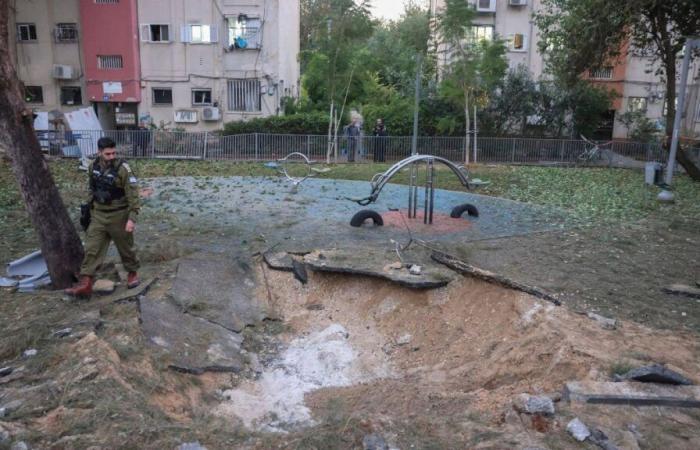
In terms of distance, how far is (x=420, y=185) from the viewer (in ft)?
52.9

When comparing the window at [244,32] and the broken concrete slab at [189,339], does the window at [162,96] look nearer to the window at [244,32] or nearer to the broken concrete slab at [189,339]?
the window at [244,32]

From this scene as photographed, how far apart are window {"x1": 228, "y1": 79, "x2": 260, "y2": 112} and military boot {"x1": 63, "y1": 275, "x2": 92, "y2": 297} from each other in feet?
69.2

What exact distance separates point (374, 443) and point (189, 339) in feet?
9.19

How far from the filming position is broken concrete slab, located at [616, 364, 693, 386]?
4.69 meters

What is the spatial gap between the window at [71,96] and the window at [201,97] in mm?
5351

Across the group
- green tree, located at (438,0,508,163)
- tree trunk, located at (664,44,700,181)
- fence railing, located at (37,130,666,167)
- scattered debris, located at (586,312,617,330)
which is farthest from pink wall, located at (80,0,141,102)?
scattered debris, located at (586,312,617,330)

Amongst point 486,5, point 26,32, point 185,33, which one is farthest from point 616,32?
point 26,32

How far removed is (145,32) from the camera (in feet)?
86.2

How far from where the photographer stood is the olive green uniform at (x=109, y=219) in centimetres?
671

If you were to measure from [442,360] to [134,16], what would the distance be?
81.5ft

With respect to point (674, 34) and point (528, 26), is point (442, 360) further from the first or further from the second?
point (528, 26)

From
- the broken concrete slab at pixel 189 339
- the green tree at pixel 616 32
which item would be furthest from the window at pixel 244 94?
the broken concrete slab at pixel 189 339

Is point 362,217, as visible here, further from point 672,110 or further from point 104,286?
point 672,110

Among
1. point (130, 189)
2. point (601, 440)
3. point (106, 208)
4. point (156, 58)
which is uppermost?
point (156, 58)
